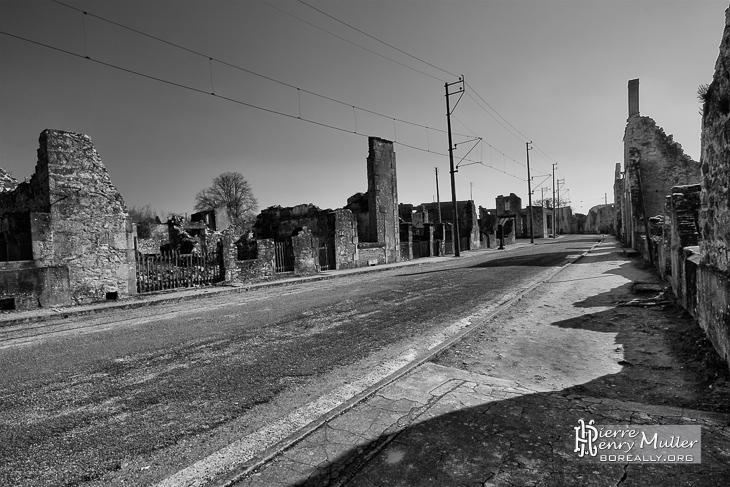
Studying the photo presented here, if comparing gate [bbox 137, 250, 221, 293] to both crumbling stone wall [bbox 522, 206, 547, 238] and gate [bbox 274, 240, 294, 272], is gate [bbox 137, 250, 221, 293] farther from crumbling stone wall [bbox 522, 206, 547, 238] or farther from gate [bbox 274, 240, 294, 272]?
crumbling stone wall [bbox 522, 206, 547, 238]

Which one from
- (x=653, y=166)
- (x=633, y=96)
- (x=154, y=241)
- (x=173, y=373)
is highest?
(x=633, y=96)

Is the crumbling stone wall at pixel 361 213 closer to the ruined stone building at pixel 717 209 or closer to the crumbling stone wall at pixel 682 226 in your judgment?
the crumbling stone wall at pixel 682 226

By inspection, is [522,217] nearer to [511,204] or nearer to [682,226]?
[511,204]

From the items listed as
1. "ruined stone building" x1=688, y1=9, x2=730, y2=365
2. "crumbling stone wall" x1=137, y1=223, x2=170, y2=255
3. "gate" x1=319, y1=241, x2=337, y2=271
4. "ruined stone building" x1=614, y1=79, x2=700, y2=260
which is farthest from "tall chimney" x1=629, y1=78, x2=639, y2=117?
"crumbling stone wall" x1=137, y1=223, x2=170, y2=255

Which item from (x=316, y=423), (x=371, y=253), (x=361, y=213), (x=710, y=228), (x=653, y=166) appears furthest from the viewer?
(x=361, y=213)

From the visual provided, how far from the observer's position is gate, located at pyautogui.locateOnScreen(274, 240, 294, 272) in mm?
18016

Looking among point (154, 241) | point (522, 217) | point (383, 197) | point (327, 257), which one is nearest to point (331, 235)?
point (327, 257)

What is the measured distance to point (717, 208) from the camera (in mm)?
4484

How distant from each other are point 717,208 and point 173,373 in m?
6.58

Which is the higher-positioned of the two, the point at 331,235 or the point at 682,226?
the point at 331,235

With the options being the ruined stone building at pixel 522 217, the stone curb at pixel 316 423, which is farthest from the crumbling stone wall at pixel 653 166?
the ruined stone building at pixel 522 217

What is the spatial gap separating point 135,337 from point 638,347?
309 inches

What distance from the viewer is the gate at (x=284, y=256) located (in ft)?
59.1

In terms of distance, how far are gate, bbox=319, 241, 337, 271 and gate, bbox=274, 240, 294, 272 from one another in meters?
2.85
